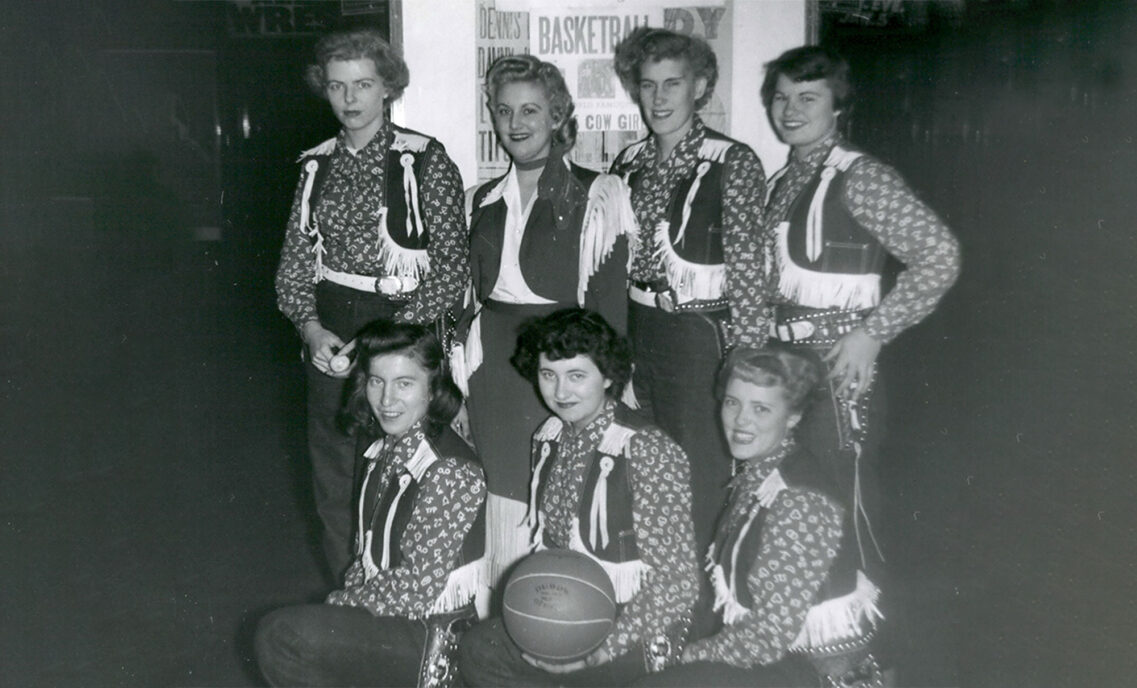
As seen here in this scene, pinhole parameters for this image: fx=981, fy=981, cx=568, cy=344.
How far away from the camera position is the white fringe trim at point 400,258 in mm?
3014

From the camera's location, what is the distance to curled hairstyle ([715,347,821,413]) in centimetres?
241

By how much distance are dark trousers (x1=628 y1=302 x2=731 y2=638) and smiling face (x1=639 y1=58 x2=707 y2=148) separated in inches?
21.5

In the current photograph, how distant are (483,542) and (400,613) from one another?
0.29 meters

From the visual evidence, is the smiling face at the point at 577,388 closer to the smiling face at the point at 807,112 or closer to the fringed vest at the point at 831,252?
the fringed vest at the point at 831,252

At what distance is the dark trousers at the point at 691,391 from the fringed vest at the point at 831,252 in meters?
0.29

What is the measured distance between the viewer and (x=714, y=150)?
9.55 feet

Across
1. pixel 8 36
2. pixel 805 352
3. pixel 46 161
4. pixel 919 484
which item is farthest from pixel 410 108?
pixel 46 161

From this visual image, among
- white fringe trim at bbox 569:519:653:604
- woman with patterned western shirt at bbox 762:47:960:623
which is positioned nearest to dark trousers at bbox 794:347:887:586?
woman with patterned western shirt at bbox 762:47:960:623

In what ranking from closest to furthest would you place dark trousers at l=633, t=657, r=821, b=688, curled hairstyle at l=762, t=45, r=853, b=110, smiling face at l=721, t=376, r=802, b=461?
dark trousers at l=633, t=657, r=821, b=688 < smiling face at l=721, t=376, r=802, b=461 < curled hairstyle at l=762, t=45, r=853, b=110

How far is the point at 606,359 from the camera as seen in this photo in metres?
2.55

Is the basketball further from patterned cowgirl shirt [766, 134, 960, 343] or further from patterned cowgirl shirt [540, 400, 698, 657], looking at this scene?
patterned cowgirl shirt [766, 134, 960, 343]

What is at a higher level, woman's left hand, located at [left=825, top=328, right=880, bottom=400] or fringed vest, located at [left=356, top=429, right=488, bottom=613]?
woman's left hand, located at [left=825, top=328, right=880, bottom=400]

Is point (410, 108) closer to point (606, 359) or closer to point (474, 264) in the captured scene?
point (474, 264)

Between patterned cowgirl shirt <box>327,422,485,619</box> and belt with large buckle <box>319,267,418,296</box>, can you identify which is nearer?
Result: patterned cowgirl shirt <box>327,422,485,619</box>
